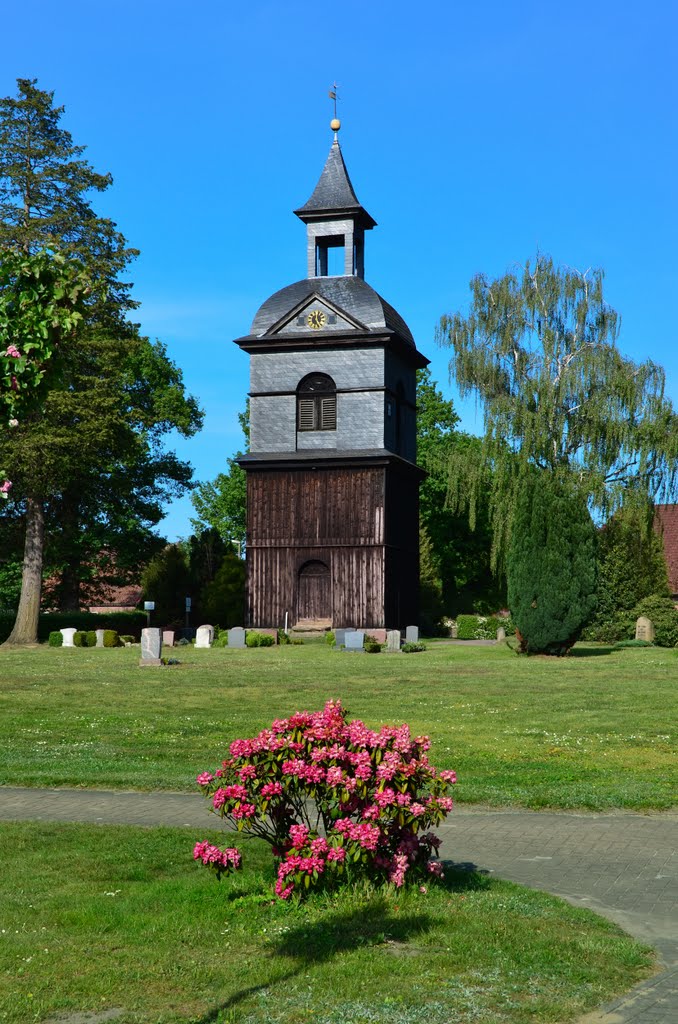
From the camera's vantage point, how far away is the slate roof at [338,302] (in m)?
49.3

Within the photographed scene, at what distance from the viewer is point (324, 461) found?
160ft

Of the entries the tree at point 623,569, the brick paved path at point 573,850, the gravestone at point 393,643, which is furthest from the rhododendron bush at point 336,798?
the tree at point 623,569

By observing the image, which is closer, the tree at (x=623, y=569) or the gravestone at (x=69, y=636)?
the gravestone at (x=69, y=636)

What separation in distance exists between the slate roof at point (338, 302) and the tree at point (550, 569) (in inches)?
561

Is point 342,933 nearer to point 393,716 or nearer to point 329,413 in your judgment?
point 393,716

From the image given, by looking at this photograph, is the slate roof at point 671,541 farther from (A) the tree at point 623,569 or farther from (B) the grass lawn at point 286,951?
(B) the grass lawn at point 286,951

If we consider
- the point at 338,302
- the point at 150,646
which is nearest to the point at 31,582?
the point at 150,646

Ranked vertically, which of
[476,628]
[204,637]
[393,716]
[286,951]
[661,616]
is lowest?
[286,951]

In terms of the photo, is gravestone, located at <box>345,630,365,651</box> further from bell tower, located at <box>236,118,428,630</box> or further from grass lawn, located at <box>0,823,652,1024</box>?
grass lawn, located at <box>0,823,652,1024</box>

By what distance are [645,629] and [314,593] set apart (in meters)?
13.2

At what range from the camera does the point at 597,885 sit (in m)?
8.86

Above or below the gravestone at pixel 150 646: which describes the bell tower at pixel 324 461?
above

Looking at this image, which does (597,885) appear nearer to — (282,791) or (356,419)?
(282,791)

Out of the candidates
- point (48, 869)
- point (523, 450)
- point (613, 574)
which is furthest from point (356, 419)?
point (48, 869)
